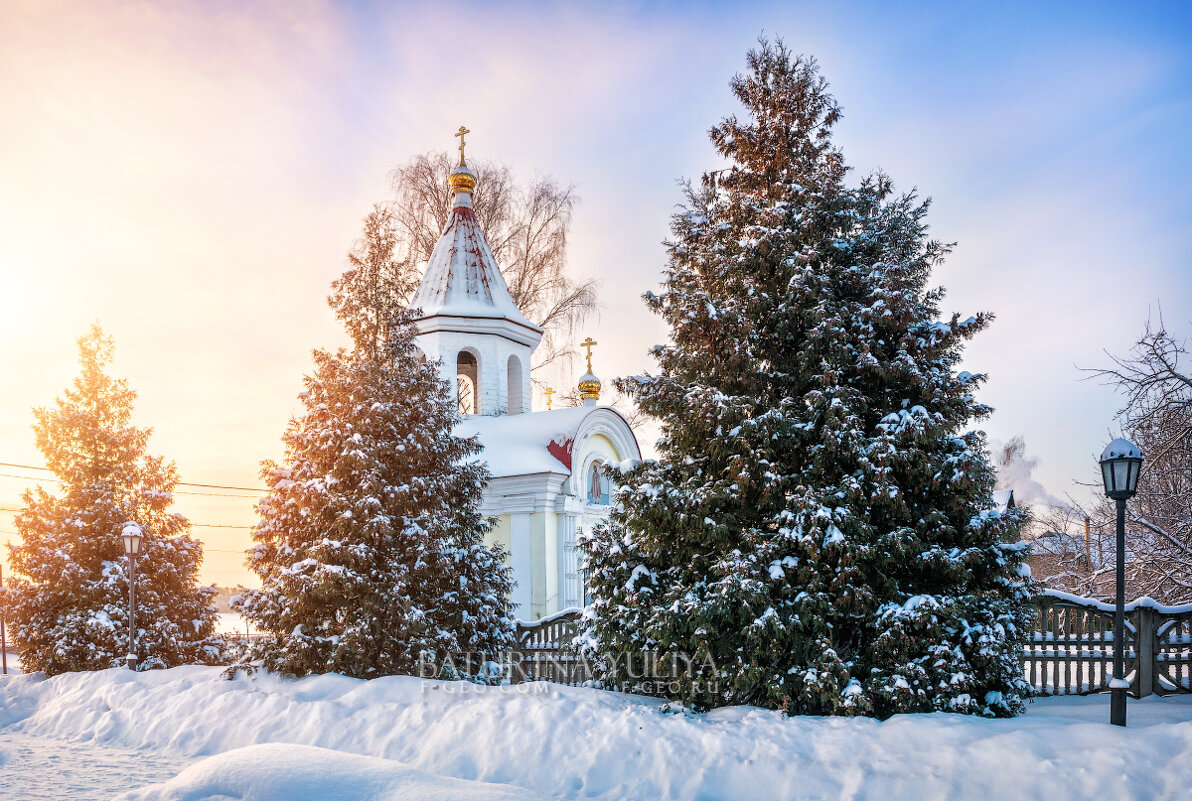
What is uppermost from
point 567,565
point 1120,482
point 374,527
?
point 1120,482

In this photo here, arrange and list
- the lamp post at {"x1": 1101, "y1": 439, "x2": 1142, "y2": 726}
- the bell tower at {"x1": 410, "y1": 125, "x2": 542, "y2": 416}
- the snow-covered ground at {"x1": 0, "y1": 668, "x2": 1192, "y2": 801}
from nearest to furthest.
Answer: the snow-covered ground at {"x1": 0, "y1": 668, "x2": 1192, "y2": 801}, the lamp post at {"x1": 1101, "y1": 439, "x2": 1142, "y2": 726}, the bell tower at {"x1": 410, "y1": 125, "x2": 542, "y2": 416}

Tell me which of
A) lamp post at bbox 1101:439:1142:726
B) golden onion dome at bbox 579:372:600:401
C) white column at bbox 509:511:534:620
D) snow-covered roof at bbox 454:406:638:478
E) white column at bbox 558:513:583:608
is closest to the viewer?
lamp post at bbox 1101:439:1142:726

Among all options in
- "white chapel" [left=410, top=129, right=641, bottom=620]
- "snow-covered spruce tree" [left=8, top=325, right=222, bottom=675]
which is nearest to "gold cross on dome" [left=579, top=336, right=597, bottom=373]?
"white chapel" [left=410, top=129, right=641, bottom=620]

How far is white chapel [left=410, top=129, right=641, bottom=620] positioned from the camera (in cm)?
1752

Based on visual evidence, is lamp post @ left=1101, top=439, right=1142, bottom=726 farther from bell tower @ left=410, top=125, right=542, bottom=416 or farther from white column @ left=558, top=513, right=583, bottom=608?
bell tower @ left=410, top=125, right=542, bottom=416

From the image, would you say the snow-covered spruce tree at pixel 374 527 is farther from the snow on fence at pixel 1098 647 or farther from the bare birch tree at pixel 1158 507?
the bare birch tree at pixel 1158 507

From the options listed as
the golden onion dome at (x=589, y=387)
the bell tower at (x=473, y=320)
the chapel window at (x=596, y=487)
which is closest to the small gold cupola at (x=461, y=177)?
the bell tower at (x=473, y=320)

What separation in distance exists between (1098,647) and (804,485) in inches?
210

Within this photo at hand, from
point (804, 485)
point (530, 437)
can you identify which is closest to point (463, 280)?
point (530, 437)

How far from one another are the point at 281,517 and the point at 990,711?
771 cm

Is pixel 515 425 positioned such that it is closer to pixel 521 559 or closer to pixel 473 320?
pixel 473 320

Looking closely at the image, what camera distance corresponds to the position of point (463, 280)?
2138cm

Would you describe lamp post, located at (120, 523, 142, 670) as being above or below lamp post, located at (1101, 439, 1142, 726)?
below

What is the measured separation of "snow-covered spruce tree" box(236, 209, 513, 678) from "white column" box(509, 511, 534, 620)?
661 cm
